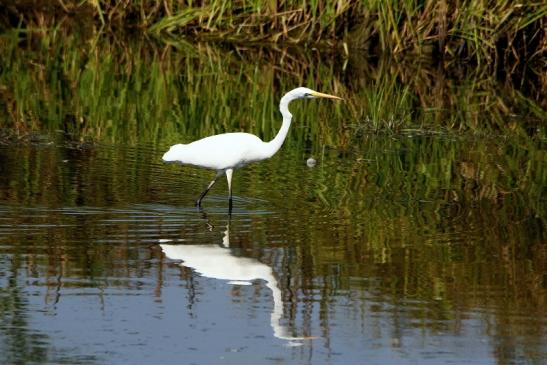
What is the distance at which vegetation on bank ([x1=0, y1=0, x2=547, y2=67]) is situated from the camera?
18.8m

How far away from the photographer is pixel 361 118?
46.6 ft

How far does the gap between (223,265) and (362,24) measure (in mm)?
12797

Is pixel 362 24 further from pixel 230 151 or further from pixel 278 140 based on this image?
pixel 230 151

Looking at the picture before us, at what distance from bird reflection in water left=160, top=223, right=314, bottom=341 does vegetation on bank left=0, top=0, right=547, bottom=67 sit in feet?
36.0

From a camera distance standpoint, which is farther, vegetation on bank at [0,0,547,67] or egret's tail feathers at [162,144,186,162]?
vegetation on bank at [0,0,547,67]

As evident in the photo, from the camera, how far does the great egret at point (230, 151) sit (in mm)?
9617

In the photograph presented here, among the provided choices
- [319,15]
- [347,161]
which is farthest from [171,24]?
[347,161]

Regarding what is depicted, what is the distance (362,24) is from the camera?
20.1 metres

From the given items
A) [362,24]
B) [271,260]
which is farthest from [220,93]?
[271,260]

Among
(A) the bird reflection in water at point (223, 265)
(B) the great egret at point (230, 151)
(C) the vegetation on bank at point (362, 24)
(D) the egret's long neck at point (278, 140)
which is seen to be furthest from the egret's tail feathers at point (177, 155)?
(C) the vegetation on bank at point (362, 24)

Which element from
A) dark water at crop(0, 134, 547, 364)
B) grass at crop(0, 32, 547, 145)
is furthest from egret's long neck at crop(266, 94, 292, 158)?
grass at crop(0, 32, 547, 145)

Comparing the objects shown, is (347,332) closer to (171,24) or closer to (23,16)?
(171,24)

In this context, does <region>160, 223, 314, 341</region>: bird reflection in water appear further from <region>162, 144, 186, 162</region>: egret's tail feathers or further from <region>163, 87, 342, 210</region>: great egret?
<region>162, 144, 186, 162</region>: egret's tail feathers

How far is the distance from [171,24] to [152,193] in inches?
470
